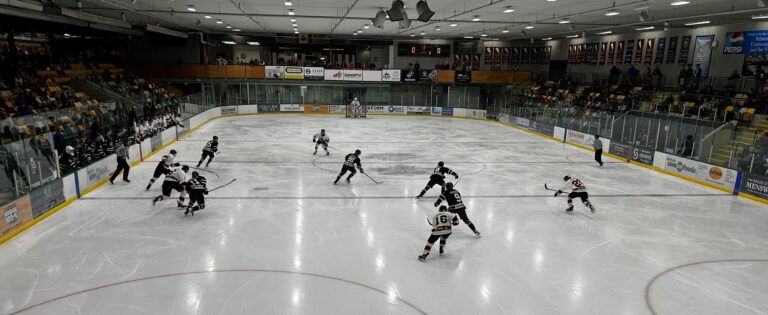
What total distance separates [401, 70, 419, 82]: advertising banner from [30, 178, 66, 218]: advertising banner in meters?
27.1

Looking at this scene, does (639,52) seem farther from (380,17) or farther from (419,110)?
(380,17)

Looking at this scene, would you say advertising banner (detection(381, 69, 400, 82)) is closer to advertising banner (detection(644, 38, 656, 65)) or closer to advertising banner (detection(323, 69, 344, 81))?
advertising banner (detection(323, 69, 344, 81))

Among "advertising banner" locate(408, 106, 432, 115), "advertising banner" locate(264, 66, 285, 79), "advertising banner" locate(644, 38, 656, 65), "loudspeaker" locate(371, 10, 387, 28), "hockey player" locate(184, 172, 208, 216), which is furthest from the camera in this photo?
"advertising banner" locate(408, 106, 432, 115)

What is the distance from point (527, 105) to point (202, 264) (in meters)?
24.6

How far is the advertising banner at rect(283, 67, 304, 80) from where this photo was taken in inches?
1332

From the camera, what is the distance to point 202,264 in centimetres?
753

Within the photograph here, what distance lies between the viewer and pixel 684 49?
2469cm

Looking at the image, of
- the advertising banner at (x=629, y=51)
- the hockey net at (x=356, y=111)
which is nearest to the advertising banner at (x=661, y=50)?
the advertising banner at (x=629, y=51)

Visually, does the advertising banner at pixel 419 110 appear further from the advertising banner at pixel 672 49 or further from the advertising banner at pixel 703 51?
the advertising banner at pixel 703 51

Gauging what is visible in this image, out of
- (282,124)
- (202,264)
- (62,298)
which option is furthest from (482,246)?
(282,124)

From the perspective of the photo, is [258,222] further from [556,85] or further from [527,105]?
[556,85]

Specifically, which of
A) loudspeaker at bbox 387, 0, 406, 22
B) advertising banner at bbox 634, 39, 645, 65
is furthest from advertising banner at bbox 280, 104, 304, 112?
advertising banner at bbox 634, 39, 645, 65

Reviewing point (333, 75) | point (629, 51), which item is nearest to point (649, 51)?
point (629, 51)

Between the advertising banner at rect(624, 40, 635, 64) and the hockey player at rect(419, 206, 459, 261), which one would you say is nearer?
the hockey player at rect(419, 206, 459, 261)
